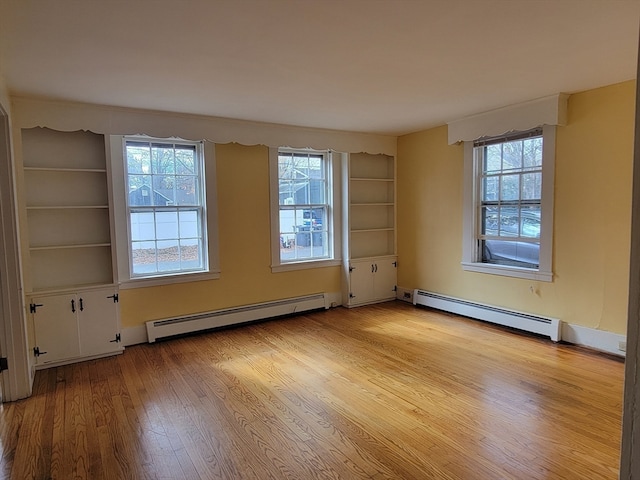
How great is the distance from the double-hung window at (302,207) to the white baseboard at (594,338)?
113 inches

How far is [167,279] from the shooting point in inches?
173

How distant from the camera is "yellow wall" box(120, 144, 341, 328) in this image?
4500 mm

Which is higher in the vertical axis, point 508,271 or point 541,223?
point 541,223

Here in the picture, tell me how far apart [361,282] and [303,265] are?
923mm

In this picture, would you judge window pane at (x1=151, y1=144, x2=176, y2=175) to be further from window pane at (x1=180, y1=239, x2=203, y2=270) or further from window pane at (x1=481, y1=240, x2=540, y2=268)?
window pane at (x1=481, y1=240, x2=540, y2=268)

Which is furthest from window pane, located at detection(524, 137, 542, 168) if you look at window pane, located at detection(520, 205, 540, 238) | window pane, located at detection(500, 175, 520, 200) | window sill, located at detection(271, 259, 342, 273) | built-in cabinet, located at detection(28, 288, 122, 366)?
built-in cabinet, located at detection(28, 288, 122, 366)

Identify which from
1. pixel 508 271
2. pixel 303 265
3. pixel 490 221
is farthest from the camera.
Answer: pixel 303 265

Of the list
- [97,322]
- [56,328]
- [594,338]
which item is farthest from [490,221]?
[56,328]

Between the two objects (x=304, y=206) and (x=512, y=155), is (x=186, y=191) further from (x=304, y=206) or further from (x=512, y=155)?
(x=512, y=155)

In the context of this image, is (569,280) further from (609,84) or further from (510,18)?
(510,18)

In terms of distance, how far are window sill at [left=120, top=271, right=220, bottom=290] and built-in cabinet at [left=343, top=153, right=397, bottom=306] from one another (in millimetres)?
1920

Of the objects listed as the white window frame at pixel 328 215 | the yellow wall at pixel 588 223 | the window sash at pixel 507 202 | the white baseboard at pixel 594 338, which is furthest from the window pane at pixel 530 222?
the white window frame at pixel 328 215

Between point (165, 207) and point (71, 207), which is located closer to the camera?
point (71, 207)

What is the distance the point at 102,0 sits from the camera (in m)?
1.99
